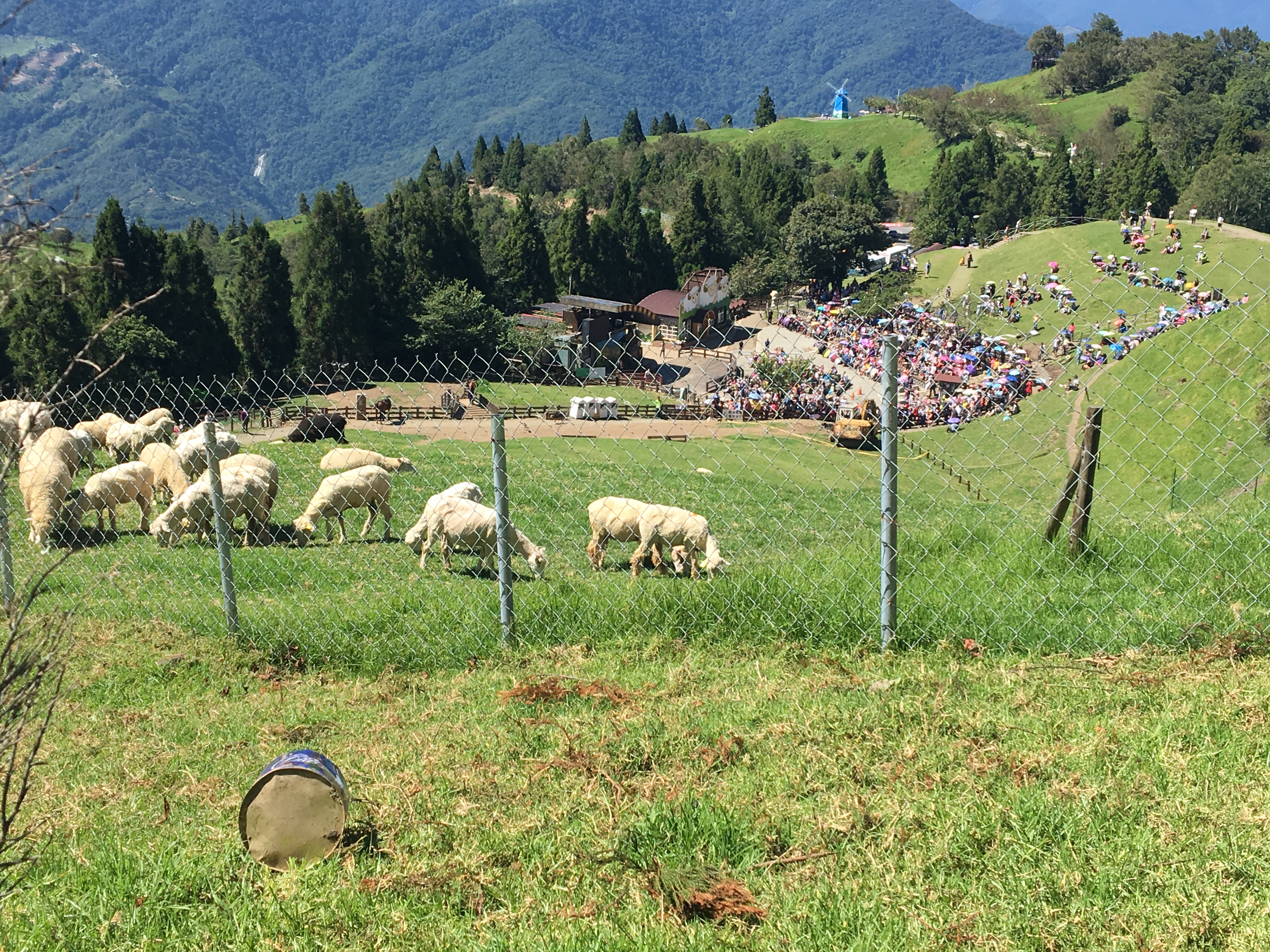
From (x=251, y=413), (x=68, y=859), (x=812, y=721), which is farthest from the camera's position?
(x=251, y=413)

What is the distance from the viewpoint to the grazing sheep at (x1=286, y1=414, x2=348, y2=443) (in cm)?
2089

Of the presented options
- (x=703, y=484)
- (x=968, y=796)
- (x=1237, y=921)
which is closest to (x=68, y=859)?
(x=968, y=796)

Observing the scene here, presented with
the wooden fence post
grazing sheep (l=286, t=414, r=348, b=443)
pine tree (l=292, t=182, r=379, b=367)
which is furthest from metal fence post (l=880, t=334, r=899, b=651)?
pine tree (l=292, t=182, r=379, b=367)

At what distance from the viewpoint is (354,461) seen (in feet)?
49.2

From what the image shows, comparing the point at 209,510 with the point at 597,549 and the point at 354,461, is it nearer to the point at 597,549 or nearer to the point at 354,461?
the point at 354,461

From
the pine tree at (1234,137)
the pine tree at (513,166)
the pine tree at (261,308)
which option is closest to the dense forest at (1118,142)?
the pine tree at (1234,137)

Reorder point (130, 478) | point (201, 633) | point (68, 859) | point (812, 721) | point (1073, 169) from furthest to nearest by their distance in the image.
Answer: point (1073, 169) → point (130, 478) → point (201, 633) → point (812, 721) → point (68, 859)

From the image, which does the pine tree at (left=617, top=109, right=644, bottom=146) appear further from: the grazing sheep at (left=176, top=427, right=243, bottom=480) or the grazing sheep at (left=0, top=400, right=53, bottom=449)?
the grazing sheep at (left=0, top=400, right=53, bottom=449)

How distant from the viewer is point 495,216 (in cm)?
8794

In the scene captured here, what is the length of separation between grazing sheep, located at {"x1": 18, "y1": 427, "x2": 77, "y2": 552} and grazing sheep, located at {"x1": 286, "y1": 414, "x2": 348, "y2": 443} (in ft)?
24.9

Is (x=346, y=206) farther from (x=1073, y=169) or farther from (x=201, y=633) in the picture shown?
(x=1073, y=169)

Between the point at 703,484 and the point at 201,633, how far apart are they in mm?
11331

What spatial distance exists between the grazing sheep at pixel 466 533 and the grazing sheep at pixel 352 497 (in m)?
1.52

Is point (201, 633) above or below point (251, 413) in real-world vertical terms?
above
